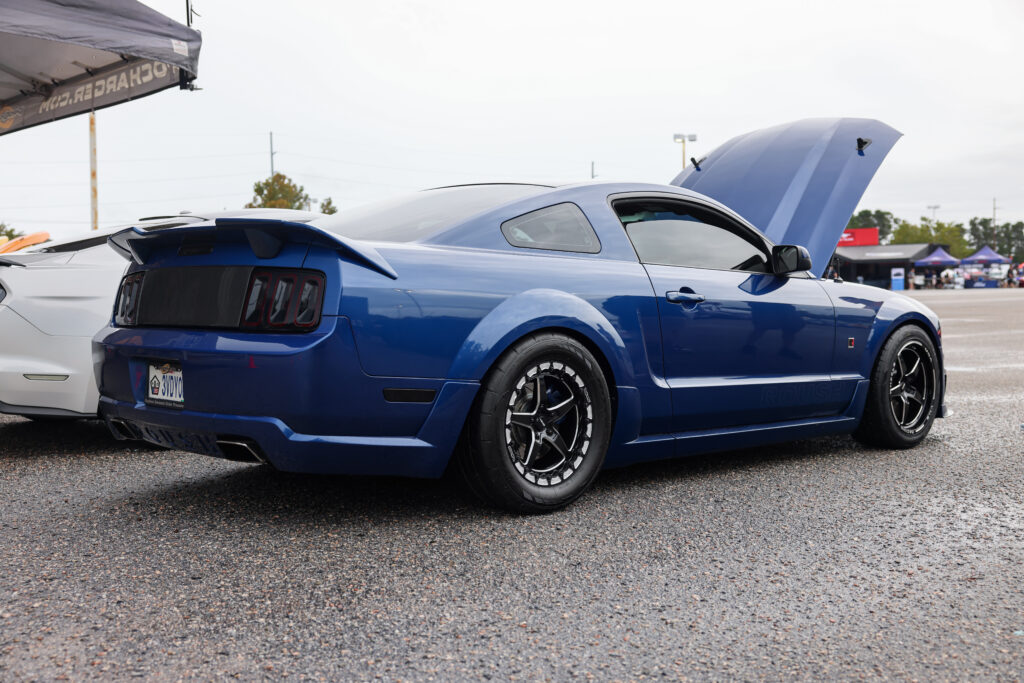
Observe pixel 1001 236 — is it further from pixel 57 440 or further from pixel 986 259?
pixel 57 440

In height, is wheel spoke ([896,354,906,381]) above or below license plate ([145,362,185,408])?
below

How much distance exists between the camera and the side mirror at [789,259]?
4.61 metres

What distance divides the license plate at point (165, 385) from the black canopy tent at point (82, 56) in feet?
17.2

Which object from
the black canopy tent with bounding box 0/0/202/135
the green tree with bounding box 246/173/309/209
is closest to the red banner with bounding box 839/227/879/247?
the green tree with bounding box 246/173/309/209

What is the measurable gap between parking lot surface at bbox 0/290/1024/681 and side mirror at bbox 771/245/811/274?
1026 mm

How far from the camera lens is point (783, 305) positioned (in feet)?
15.1

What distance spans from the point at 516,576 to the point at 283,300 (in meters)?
1.26

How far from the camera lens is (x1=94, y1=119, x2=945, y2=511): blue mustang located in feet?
10.5

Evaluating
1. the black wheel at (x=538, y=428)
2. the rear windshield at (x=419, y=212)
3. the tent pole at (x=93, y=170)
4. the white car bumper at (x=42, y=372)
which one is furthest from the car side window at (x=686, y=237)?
the tent pole at (x=93, y=170)

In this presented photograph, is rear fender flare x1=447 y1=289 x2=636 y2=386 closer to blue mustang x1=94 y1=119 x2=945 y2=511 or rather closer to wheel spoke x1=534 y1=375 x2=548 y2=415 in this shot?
blue mustang x1=94 y1=119 x2=945 y2=511

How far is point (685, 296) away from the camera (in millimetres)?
4145

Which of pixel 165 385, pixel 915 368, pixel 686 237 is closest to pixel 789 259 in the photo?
pixel 686 237

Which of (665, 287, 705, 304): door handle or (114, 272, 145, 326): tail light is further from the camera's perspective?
(665, 287, 705, 304): door handle

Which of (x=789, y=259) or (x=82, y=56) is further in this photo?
(x=82, y=56)
